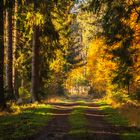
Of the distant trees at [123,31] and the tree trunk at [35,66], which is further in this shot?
the tree trunk at [35,66]

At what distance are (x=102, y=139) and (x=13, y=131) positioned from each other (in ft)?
10.8

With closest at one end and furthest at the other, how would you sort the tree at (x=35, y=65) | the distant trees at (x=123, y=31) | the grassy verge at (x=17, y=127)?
1. the grassy verge at (x=17, y=127)
2. the distant trees at (x=123, y=31)
3. the tree at (x=35, y=65)

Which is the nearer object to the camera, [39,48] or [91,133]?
[91,133]

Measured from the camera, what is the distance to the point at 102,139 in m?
12.6

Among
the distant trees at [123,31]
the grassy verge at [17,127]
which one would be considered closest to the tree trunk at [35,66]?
the distant trees at [123,31]

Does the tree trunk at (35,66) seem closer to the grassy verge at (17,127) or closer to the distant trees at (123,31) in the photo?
the distant trees at (123,31)

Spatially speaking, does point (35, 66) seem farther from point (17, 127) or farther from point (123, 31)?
point (17, 127)

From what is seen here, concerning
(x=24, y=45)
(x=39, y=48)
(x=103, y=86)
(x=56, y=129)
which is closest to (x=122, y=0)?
(x=56, y=129)

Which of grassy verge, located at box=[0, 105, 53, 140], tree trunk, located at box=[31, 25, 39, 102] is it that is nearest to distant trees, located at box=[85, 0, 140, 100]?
tree trunk, located at box=[31, 25, 39, 102]

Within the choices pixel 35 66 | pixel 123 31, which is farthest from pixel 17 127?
pixel 35 66

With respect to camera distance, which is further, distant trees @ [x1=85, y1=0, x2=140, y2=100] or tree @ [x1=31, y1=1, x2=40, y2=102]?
tree @ [x1=31, y1=1, x2=40, y2=102]

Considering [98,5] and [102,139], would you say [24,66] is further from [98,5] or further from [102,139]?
[102,139]

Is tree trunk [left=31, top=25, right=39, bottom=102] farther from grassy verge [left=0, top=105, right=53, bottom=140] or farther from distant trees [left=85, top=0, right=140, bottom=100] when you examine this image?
grassy verge [left=0, top=105, right=53, bottom=140]

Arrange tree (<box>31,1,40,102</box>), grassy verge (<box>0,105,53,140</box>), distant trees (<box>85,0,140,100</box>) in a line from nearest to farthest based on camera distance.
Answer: grassy verge (<box>0,105,53,140</box>), distant trees (<box>85,0,140,100</box>), tree (<box>31,1,40,102</box>)
